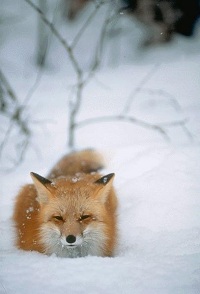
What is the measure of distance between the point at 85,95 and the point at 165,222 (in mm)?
3130

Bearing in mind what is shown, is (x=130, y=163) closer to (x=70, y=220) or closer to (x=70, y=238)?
(x=70, y=220)

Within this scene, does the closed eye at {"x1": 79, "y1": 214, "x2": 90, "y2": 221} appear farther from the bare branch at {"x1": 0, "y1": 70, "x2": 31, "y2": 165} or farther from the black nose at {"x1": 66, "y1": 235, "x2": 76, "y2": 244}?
the bare branch at {"x1": 0, "y1": 70, "x2": 31, "y2": 165}

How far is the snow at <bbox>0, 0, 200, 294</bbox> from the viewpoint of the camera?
2.08 metres

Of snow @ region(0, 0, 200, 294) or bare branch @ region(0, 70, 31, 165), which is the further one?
bare branch @ region(0, 70, 31, 165)

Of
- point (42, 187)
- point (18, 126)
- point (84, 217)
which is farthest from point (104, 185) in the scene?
point (18, 126)

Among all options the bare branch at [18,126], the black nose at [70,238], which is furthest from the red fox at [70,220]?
the bare branch at [18,126]

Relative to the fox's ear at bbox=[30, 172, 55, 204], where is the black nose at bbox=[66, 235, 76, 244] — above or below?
below

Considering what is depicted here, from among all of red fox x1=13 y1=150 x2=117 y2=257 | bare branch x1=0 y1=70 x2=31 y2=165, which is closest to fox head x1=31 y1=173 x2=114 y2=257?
red fox x1=13 y1=150 x2=117 y2=257

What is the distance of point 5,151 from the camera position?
4500mm

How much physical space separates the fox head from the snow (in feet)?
0.65

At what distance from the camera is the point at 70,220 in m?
2.59

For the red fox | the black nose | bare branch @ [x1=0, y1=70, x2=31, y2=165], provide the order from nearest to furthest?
the black nose, the red fox, bare branch @ [x1=0, y1=70, x2=31, y2=165]

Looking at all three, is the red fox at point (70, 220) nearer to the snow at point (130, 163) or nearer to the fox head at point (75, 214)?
Answer: the fox head at point (75, 214)

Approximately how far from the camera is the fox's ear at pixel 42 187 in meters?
2.73
